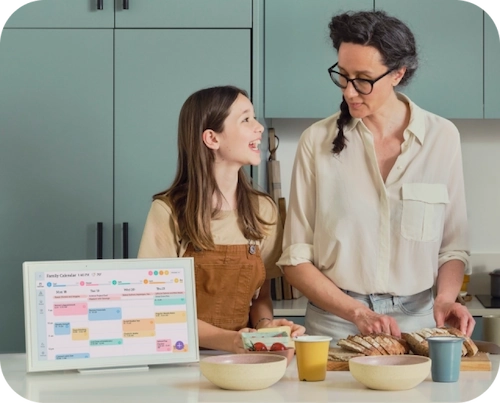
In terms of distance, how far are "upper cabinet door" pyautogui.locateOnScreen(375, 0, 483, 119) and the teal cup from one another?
6.14ft

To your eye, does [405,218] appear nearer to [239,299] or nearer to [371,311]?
[371,311]

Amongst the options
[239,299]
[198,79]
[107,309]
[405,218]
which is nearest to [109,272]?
[107,309]

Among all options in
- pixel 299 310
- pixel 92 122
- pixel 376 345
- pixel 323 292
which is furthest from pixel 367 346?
pixel 92 122

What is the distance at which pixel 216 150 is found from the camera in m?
2.49

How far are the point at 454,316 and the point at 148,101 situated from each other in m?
1.54

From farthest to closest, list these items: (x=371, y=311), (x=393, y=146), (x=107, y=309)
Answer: (x=393, y=146), (x=371, y=311), (x=107, y=309)

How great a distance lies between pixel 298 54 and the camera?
3428 millimetres

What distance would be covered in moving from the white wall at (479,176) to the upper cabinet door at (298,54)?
1.24 feet

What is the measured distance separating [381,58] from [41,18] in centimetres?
149

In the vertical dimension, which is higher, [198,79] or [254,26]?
[254,26]

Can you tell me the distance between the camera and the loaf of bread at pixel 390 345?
1881 mm

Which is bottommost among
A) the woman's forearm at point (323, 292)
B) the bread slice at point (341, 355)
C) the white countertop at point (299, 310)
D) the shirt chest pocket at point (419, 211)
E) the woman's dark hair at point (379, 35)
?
the white countertop at point (299, 310)

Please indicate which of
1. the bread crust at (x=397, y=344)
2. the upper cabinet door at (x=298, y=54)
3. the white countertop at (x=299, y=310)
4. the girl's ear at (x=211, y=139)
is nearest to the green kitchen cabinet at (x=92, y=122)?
the upper cabinet door at (x=298, y=54)

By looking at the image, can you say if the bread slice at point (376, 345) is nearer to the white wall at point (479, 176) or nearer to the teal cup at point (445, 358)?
the teal cup at point (445, 358)
